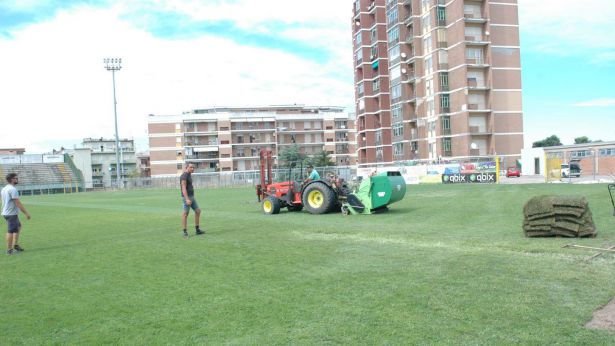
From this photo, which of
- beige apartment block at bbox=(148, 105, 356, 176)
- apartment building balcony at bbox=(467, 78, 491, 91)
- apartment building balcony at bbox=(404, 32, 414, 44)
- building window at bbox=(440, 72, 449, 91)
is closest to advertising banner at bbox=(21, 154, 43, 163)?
beige apartment block at bbox=(148, 105, 356, 176)

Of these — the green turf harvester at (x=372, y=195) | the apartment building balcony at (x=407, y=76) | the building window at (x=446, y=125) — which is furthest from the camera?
the apartment building balcony at (x=407, y=76)

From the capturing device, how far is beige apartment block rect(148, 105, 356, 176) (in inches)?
3752

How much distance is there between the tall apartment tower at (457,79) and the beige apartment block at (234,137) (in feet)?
89.3

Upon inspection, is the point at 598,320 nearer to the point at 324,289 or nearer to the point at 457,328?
the point at 457,328

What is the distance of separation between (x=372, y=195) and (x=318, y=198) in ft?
6.67

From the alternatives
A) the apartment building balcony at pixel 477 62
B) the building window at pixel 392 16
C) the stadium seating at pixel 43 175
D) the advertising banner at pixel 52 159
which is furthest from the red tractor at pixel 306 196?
the advertising banner at pixel 52 159

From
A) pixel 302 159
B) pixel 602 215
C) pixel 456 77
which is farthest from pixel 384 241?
pixel 456 77

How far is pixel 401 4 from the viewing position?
6850 centimetres

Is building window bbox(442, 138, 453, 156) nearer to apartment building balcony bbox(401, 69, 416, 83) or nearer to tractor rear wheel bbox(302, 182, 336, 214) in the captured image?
apartment building balcony bbox(401, 69, 416, 83)

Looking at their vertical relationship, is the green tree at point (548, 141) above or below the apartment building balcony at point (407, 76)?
below

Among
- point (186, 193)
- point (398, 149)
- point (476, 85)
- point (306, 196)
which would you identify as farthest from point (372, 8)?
point (186, 193)

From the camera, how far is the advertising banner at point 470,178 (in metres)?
39.9

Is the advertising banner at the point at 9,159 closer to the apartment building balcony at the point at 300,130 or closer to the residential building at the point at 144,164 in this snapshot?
the residential building at the point at 144,164

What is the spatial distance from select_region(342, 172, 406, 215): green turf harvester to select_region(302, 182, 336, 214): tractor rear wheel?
A: 0.53 meters
